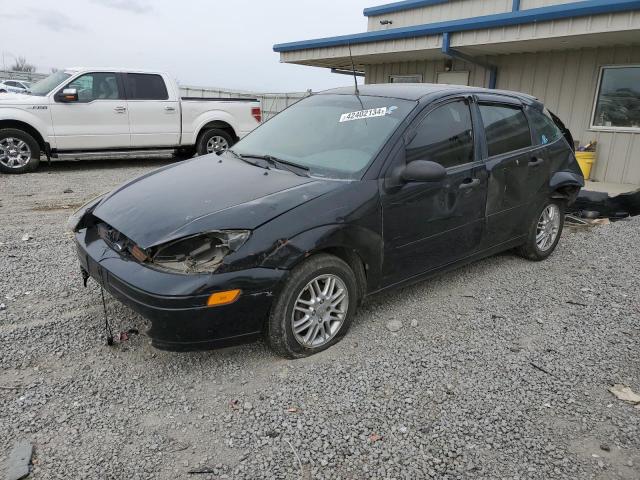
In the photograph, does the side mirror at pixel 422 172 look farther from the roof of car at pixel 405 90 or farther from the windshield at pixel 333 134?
the roof of car at pixel 405 90

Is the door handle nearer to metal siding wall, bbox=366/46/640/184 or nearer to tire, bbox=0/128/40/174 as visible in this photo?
metal siding wall, bbox=366/46/640/184

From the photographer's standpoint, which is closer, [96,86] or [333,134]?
[333,134]

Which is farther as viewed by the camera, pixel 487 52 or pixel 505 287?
pixel 487 52

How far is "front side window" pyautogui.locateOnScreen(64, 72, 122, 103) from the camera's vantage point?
30.0 ft

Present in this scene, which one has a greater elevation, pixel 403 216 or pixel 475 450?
pixel 403 216

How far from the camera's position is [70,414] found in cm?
262

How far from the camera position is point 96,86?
9.34 meters

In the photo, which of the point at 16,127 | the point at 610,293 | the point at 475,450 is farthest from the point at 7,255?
the point at 610,293

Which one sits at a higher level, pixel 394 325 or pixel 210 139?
pixel 210 139

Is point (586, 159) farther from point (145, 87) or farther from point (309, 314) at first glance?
point (145, 87)

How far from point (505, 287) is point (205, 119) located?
791 centimetres

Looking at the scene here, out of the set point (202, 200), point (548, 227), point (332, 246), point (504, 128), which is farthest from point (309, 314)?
point (548, 227)

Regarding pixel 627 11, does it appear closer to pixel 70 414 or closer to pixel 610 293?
pixel 610 293

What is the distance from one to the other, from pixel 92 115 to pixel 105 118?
234 mm
